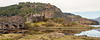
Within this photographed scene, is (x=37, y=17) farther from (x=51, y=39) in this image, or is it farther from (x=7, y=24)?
(x=51, y=39)

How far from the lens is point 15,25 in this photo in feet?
504

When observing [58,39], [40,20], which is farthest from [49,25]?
[58,39]

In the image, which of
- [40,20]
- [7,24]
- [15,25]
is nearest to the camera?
[7,24]

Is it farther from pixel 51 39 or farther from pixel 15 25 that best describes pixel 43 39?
pixel 15 25

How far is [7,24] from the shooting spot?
473ft

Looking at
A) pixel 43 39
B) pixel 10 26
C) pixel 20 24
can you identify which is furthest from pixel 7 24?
pixel 43 39

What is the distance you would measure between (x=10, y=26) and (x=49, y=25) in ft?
153

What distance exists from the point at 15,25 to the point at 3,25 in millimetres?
14360

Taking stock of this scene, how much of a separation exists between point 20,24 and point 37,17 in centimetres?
3904

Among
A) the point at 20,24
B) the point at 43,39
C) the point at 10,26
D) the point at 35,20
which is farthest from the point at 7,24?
the point at 43,39

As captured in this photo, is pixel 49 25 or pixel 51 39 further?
pixel 49 25

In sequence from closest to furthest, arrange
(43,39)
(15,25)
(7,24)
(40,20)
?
(43,39) → (7,24) → (15,25) → (40,20)

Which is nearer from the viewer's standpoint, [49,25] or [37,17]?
[49,25]

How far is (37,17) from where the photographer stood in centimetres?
18912
